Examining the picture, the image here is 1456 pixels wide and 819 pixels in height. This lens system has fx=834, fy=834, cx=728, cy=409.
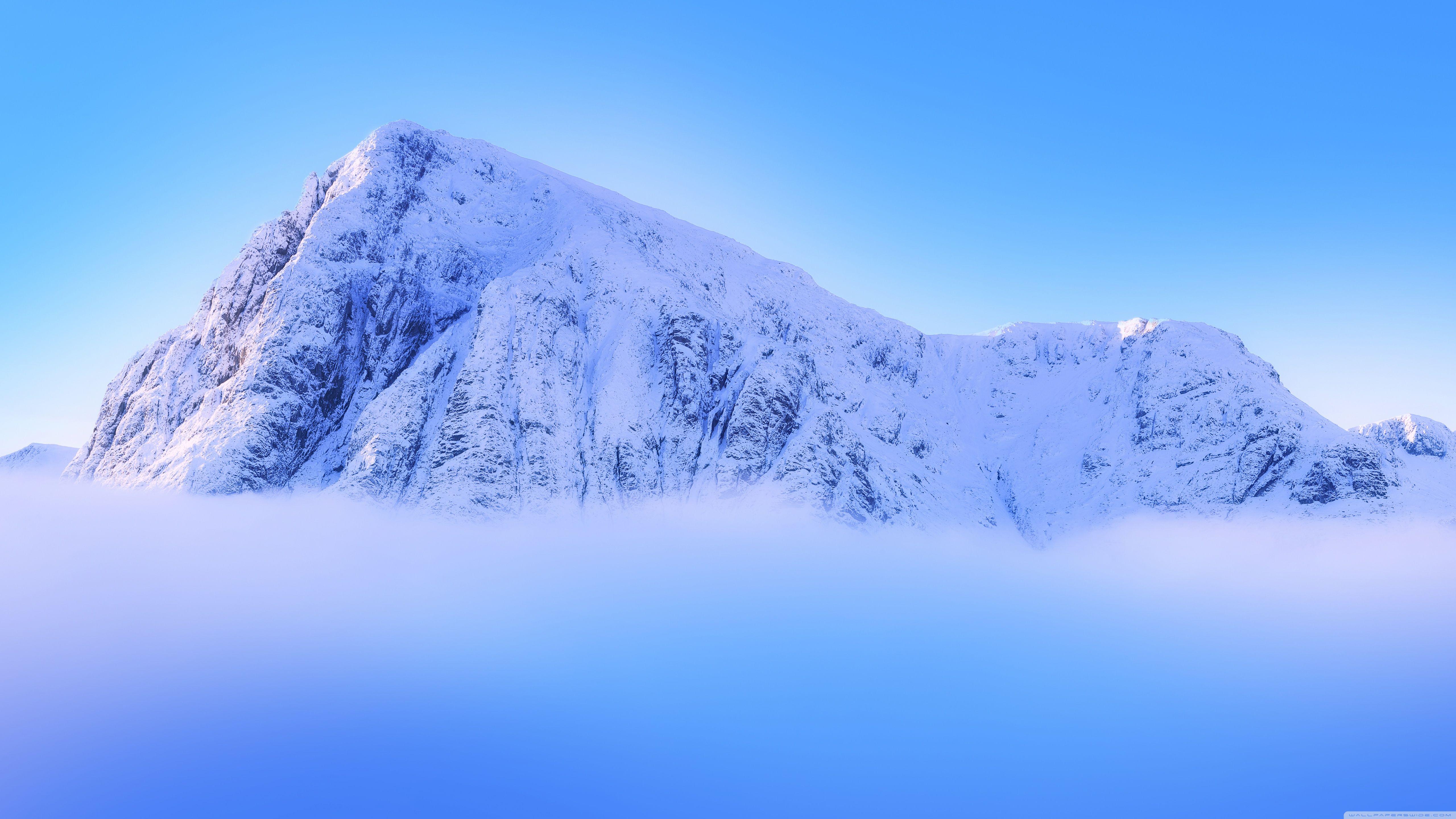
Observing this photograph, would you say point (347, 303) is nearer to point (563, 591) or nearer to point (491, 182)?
point (491, 182)

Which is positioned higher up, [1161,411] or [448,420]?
[1161,411]

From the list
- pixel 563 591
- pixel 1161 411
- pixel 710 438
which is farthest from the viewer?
pixel 1161 411

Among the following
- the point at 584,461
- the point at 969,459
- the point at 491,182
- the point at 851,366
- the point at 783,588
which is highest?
the point at 491,182

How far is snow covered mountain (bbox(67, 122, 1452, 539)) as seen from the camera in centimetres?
14038

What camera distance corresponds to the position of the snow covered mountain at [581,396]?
140m

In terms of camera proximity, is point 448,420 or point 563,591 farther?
point 448,420

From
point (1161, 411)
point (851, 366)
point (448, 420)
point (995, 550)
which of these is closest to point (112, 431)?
point (448, 420)

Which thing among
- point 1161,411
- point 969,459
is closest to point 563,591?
point 969,459

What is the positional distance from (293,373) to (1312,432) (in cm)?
18610

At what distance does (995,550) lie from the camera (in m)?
161

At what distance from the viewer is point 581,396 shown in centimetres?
15350

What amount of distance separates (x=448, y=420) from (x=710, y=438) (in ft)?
153

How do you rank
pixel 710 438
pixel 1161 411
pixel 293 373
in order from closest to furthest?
pixel 293 373 → pixel 710 438 → pixel 1161 411

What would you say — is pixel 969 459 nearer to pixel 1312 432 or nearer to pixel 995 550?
pixel 995 550
